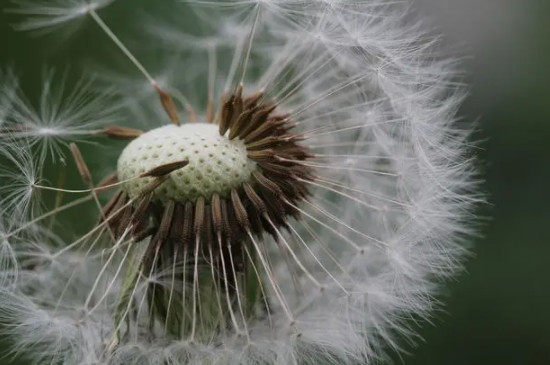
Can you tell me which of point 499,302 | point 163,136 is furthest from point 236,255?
point 499,302

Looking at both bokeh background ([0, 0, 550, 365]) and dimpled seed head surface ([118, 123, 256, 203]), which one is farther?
bokeh background ([0, 0, 550, 365])

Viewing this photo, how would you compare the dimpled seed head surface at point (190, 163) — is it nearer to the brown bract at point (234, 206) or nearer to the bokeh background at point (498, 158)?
the brown bract at point (234, 206)

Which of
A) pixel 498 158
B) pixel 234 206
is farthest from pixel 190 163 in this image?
pixel 498 158

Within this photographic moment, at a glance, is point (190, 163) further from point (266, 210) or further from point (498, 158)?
point (498, 158)

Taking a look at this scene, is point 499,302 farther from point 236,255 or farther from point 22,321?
point 22,321

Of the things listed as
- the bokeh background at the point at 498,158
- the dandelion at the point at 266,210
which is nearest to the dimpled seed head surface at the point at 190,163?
the dandelion at the point at 266,210

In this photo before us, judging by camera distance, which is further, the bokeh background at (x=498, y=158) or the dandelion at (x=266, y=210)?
the bokeh background at (x=498, y=158)

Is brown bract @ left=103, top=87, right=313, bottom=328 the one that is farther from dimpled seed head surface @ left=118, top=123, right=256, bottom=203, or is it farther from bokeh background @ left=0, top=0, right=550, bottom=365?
bokeh background @ left=0, top=0, right=550, bottom=365

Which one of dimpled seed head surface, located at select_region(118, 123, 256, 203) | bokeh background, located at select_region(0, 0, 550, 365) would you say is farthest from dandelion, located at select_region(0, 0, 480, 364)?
bokeh background, located at select_region(0, 0, 550, 365)
